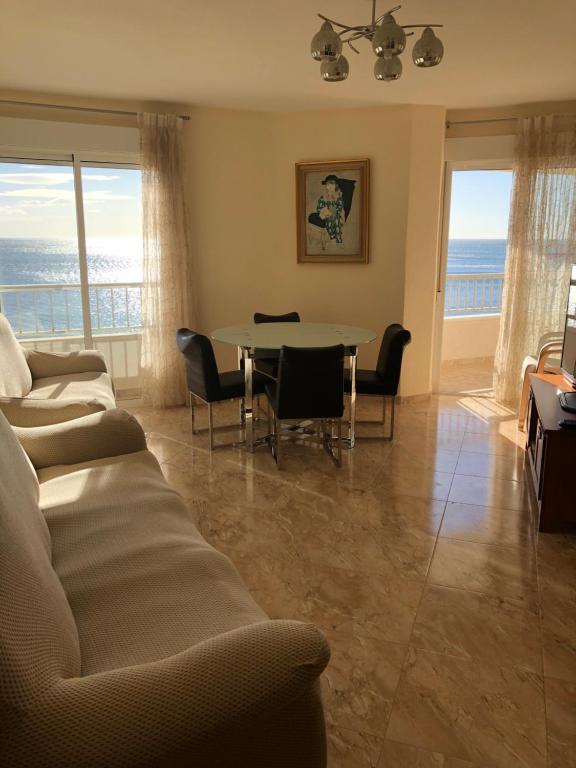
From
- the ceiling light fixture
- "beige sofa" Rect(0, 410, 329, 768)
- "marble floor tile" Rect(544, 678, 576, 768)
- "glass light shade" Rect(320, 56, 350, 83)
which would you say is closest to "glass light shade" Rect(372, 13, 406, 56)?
the ceiling light fixture

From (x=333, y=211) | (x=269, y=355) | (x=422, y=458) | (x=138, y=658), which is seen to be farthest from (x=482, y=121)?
(x=138, y=658)

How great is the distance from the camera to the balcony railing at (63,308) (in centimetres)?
561

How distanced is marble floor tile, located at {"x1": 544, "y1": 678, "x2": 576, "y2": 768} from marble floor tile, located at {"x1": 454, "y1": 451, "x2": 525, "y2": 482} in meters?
1.88

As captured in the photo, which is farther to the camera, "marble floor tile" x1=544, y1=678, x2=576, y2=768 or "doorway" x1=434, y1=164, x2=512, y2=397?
"doorway" x1=434, y1=164, x2=512, y2=397

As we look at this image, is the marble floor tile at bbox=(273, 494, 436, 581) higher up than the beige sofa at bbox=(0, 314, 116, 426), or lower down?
lower down

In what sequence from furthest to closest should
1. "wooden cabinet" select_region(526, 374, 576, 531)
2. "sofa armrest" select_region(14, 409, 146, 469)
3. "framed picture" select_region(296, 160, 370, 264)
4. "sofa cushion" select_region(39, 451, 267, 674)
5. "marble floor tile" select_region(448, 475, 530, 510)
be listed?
"framed picture" select_region(296, 160, 370, 264) < "marble floor tile" select_region(448, 475, 530, 510) < "wooden cabinet" select_region(526, 374, 576, 531) < "sofa armrest" select_region(14, 409, 146, 469) < "sofa cushion" select_region(39, 451, 267, 674)

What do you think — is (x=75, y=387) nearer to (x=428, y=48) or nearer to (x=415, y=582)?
(x=415, y=582)

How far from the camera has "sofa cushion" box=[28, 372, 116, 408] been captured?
3572mm

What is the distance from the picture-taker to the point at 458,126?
5.15 meters

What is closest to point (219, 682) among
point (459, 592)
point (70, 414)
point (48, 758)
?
point (48, 758)

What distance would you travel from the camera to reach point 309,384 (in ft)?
12.1

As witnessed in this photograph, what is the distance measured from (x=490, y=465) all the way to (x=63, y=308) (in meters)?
4.21

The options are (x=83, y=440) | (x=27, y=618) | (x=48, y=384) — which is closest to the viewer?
(x=27, y=618)

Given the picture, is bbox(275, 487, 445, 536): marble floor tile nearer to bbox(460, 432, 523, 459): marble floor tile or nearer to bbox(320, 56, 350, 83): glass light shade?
bbox(460, 432, 523, 459): marble floor tile
